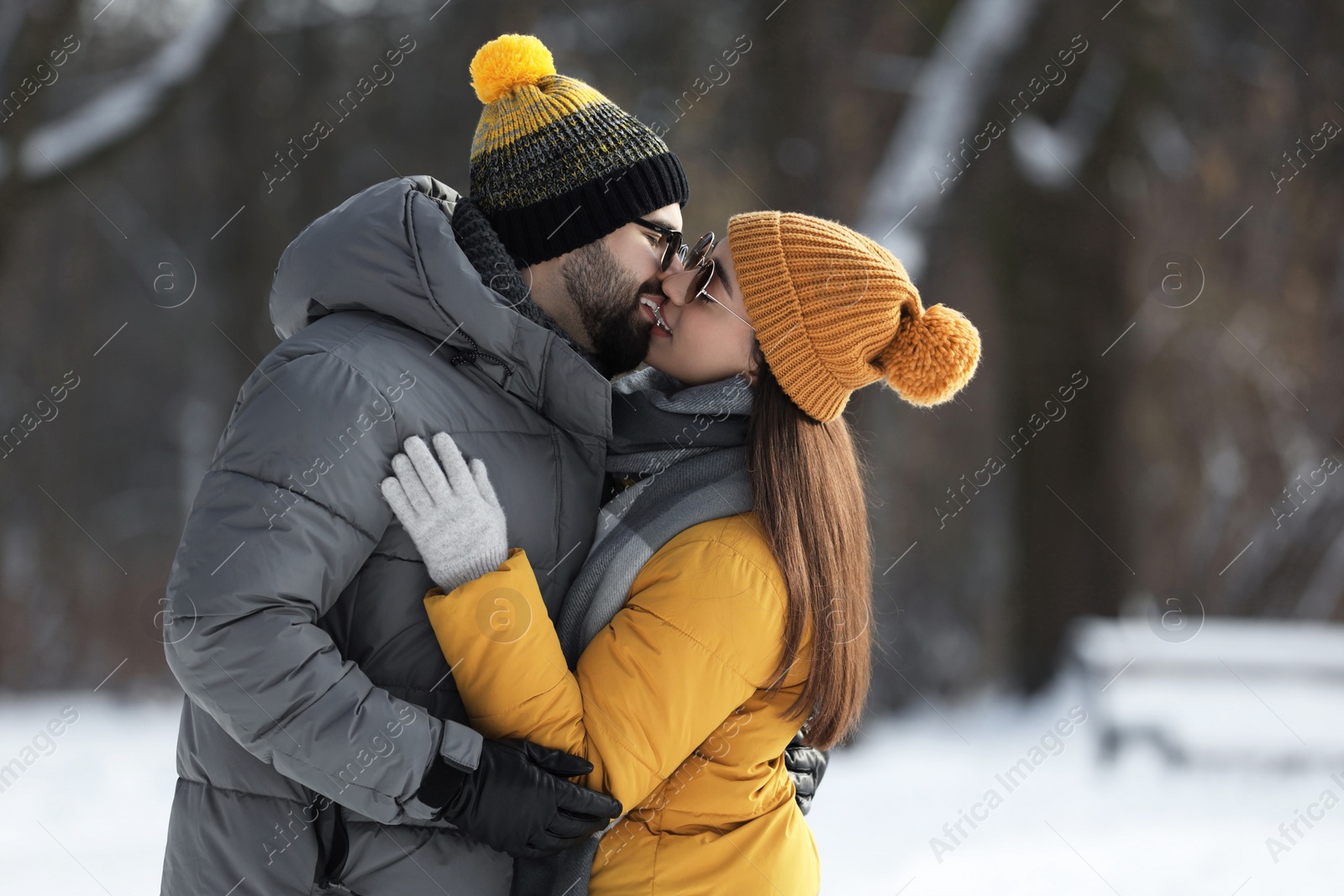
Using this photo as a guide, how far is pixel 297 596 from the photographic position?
149 cm

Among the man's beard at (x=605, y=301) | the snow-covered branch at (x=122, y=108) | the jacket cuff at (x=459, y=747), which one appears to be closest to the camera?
the jacket cuff at (x=459, y=747)

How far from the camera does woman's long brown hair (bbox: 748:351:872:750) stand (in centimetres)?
185

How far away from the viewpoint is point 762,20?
228 inches

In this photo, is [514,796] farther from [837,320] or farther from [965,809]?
[965,809]

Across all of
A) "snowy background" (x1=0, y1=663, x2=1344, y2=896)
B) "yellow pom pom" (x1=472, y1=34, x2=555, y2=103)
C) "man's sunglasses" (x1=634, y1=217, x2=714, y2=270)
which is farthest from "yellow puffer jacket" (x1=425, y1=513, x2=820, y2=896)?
"snowy background" (x1=0, y1=663, x2=1344, y2=896)

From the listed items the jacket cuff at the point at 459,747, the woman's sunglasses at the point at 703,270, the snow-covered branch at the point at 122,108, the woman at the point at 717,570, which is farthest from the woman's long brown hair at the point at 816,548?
the snow-covered branch at the point at 122,108

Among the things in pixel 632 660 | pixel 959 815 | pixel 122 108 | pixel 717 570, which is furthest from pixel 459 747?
pixel 122 108

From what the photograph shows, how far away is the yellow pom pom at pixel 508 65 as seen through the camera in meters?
2.08

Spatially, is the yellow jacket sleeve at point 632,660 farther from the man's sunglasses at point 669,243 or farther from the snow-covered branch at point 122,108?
the snow-covered branch at point 122,108

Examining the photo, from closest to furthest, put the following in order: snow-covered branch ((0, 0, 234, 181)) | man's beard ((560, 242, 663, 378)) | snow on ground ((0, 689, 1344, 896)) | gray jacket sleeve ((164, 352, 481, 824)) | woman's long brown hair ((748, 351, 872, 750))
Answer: gray jacket sleeve ((164, 352, 481, 824))
woman's long brown hair ((748, 351, 872, 750))
man's beard ((560, 242, 663, 378))
snow on ground ((0, 689, 1344, 896))
snow-covered branch ((0, 0, 234, 181))

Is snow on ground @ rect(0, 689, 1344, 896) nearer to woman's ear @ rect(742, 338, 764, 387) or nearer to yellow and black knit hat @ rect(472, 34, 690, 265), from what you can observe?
woman's ear @ rect(742, 338, 764, 387)

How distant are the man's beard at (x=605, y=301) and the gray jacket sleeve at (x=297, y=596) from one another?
64cm

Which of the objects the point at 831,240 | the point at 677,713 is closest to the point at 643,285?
the point at 831,240

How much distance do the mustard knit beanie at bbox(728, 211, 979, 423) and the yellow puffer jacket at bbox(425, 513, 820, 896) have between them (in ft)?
1.12
